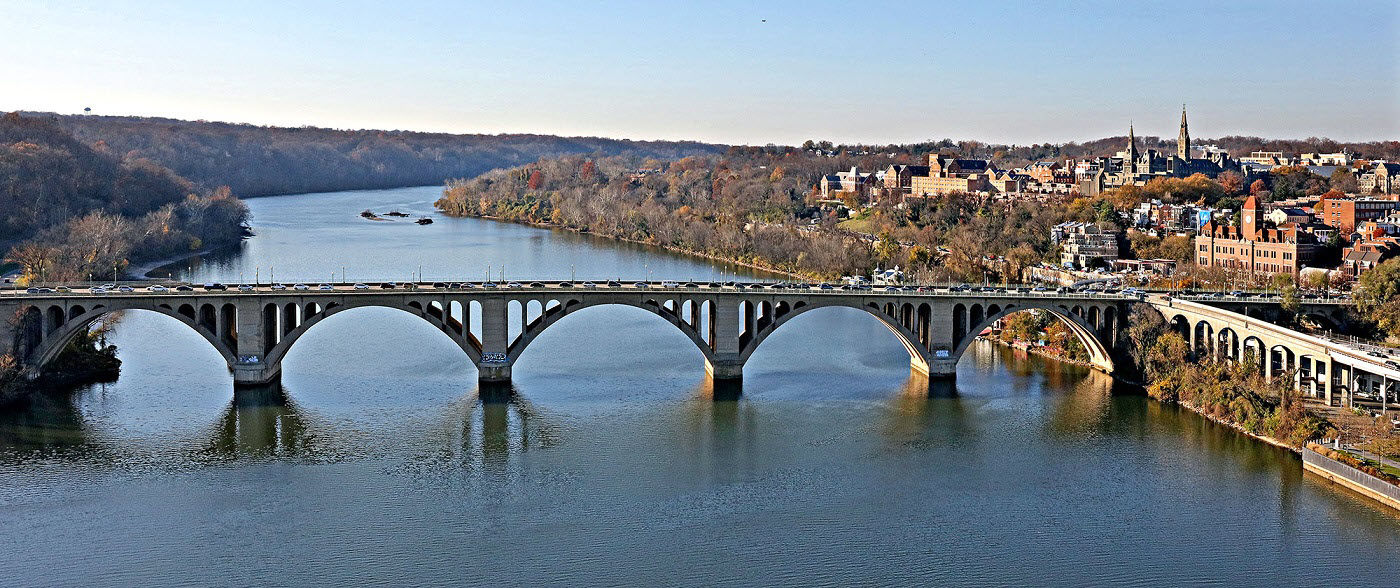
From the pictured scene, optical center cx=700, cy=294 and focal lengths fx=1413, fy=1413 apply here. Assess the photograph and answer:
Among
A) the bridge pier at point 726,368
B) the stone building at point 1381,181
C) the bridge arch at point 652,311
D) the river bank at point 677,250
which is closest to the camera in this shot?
the bridge arch at point 652,311

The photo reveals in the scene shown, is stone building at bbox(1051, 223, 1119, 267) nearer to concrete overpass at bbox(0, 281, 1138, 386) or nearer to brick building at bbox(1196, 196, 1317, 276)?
brick building at bbox(1196, 196, 1317, 276)

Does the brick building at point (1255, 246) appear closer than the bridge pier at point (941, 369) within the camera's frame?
No

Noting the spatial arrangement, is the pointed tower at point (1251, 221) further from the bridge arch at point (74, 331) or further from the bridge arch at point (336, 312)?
the bridge arch at point (74, 331)

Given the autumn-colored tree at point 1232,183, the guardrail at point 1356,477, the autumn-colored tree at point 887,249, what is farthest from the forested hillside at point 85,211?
the autumn-colored tree at point 1232,183

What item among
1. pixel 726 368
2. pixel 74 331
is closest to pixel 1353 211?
pixel 726 368

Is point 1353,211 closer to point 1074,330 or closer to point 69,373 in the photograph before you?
point 1074,330

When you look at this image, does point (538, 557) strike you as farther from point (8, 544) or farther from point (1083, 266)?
point (1083, 266)

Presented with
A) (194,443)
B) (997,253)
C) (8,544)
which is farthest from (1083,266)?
(8,544)

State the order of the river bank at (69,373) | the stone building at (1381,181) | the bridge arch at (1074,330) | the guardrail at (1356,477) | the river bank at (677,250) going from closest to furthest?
the guardrail at (1356,477) → the river bank at (69,373) → the bridge arch at (1074,330) → the river bank at (677,250) → the stone building at (1381,181)
